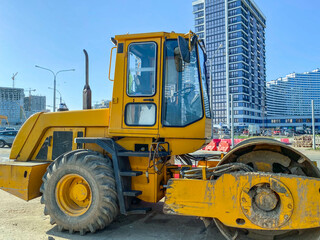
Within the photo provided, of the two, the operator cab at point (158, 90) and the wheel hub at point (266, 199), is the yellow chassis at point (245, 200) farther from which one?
the operator cab at point (158, 90)

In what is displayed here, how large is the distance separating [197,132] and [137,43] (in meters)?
1.84

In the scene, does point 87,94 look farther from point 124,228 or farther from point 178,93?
point 124,228

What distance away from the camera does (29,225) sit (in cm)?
464

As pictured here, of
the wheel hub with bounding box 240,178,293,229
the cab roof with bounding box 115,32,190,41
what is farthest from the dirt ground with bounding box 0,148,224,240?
the cab roof with bounding box 115,32,190,41

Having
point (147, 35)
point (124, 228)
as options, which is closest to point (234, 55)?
point (147, 35)

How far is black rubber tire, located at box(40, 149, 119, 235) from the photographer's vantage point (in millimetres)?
3975

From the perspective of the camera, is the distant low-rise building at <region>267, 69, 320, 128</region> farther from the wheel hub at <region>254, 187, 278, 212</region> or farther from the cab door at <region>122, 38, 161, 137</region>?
the wheel hub at <region>254, 187, 278, 212</region>

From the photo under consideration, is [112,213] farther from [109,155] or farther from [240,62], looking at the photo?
[240,62]

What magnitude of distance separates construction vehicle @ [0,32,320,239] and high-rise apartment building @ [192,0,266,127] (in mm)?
86220

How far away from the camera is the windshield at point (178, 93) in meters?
4.23

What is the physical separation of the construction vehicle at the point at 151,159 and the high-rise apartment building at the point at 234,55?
86220mm

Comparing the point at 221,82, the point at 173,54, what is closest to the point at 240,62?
the point at 221,82

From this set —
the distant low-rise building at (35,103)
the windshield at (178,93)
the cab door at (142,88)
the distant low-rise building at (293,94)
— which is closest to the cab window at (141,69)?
the cab door at (142,88)

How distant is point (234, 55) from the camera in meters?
94.1
